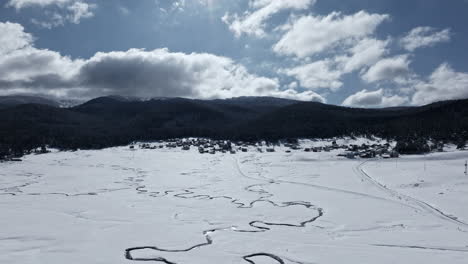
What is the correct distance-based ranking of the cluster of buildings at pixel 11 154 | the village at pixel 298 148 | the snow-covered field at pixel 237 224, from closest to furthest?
the snow-covered field at pixel 237 224, the cluster of buildings at pixel 11 154, the village at pixel 298 148

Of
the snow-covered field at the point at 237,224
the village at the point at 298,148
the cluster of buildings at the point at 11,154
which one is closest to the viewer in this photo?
the snow-covered field at the point at 237,224

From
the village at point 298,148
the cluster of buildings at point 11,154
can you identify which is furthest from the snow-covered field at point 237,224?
the cluster of buildings at point 11,154

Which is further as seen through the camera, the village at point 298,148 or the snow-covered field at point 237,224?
the village at point 298,148

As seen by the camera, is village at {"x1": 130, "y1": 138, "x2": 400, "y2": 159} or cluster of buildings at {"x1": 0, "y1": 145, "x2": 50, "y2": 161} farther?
village at {"x1": 130, "y1": 138, "x2": 400, "y2": 159}

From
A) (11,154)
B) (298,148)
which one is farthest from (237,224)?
(298,148)

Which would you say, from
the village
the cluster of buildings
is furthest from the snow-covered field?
→ the cluster of buildings

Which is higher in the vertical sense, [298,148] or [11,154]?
[298,148]

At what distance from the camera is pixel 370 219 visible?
1508cm

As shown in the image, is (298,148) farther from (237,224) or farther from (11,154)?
(237,224)

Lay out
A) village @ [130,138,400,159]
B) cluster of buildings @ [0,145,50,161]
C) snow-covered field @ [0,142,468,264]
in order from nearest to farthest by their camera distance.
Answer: snow-covered field @ [0,142,468,264] < cluster of buildings @ [0,145,50,161] < village @ [130,138,400,159]

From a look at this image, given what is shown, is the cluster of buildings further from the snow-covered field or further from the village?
the snow-covered field

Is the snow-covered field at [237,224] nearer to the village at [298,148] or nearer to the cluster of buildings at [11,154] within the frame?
the village at [298,148]

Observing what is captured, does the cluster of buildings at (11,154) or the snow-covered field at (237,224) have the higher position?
the cluster of buildings at (11,154)

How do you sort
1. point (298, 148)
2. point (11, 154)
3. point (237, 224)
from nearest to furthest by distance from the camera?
point (237, 224) → point (11, 154) → point (298, 148)
